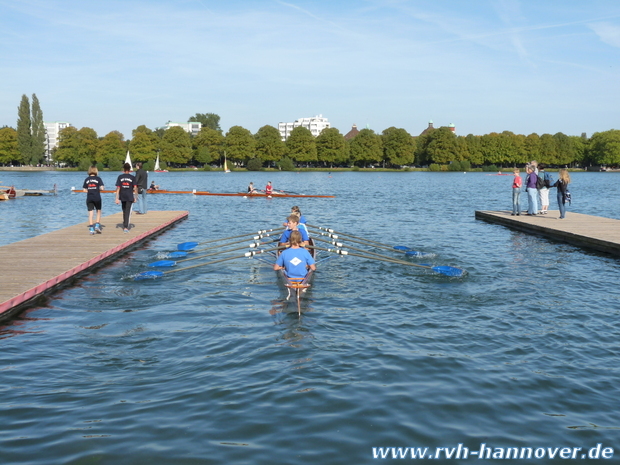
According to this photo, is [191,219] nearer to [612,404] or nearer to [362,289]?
[362,289]

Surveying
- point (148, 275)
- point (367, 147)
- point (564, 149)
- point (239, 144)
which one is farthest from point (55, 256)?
point (564, 149)

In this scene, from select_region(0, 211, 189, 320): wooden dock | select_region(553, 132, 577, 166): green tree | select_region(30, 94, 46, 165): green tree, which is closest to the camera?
select_region(0, 211, 189, 320): wooden dock

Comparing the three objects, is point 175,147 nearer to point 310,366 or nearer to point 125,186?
point 125,186

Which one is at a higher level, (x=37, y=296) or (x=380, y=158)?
(x=380, y=158)

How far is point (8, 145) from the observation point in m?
137

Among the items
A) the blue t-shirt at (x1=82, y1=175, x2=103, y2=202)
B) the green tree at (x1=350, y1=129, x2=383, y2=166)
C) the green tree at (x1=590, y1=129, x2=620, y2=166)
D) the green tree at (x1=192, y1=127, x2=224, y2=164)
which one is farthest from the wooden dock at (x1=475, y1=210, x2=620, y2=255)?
the green tree at (x1=590, y1=129, x2=620, y2=166)

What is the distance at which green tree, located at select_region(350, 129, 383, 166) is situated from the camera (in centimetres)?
15012

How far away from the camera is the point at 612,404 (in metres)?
7.63

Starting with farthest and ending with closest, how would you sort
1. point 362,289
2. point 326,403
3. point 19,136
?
point 19,136, point 362,289, point 326,403

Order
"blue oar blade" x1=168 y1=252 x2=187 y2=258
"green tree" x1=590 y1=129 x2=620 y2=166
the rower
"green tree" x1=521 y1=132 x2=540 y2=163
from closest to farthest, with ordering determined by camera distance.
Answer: the rower < "blue oar blade" x1=168 y1=252 x2=187 y2=258 < "green tree" x1=590 y1=129 x2=620 y2=166 < "green tree" x1=521 y1=132 x2=540 y2=163

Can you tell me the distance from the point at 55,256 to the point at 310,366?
10.6 meters

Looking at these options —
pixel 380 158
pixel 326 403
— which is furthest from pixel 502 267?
pixel 380 158

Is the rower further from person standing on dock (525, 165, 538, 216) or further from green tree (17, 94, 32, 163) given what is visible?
green tree (17, 94, 32, 163)

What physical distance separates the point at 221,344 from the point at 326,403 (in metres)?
3.00
